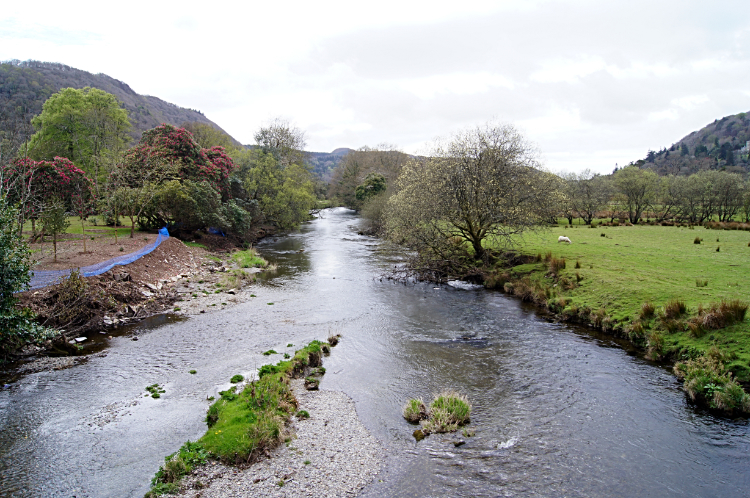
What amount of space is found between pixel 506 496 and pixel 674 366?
8674 millimetres

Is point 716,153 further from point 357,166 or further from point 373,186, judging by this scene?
point 373,186

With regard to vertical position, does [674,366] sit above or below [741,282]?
below

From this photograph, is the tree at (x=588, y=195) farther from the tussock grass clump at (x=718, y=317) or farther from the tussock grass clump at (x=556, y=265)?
the tussock grass clump at (x=718, y=317)

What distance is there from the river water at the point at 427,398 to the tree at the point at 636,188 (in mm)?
43761

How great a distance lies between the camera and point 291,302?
2194 cm

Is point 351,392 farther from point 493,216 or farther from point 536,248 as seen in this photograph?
point 536,248

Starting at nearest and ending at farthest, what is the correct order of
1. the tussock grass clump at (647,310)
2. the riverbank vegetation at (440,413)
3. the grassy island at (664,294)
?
the riverbank vegetation at (440,413) < the grassy island at (664,294) < the tussock grass clump at (647,310)

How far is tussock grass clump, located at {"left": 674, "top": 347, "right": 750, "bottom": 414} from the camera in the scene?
10312 mm

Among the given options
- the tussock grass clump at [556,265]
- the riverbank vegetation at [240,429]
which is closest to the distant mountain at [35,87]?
the tussock grass clump at [556,265]

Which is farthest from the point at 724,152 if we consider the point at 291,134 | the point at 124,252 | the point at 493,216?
the point at 124,252

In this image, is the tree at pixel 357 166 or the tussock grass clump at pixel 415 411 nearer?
the tussock grass clump at pixel 415 411

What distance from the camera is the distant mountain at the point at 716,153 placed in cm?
12600

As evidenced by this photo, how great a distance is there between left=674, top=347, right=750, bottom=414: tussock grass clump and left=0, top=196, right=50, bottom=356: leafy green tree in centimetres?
2060

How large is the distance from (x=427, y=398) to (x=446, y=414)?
1.32m
